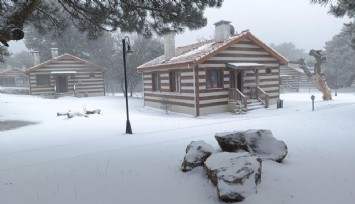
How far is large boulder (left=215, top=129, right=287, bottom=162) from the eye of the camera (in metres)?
6.44

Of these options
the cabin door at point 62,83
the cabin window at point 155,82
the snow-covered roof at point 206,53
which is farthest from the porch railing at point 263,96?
the cabin door at point 62,83

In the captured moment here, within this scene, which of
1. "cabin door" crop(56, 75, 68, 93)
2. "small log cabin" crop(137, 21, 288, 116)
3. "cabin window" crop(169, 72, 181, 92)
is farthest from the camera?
"cabin door" crop(56, 75, 68, 93)

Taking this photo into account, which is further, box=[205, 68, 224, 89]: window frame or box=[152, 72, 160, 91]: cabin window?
box=[152, 72, 160, 91]: cabin window

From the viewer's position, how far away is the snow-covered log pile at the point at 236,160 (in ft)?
15.5

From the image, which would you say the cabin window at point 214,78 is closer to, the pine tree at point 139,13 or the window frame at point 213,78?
the window frame at point 213,78

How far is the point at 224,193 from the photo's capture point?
15.1ft

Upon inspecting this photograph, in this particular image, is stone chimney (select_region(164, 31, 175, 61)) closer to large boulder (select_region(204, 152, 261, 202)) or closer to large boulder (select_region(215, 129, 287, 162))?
large boulder (select_region(215, 129, 287, 162))

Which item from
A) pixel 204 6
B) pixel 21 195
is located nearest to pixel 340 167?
pixel 204 6

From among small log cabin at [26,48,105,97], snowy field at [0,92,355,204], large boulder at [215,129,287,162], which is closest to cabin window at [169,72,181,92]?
snowy field at [0,92,355,204]

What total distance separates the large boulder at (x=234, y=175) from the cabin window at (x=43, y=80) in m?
30.3

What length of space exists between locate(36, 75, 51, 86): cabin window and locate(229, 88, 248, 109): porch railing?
2258 cm

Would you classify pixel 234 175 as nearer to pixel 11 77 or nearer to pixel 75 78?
pixel 75 78

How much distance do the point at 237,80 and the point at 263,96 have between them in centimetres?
220

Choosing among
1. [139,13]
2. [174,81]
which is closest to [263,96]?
[174,81]
